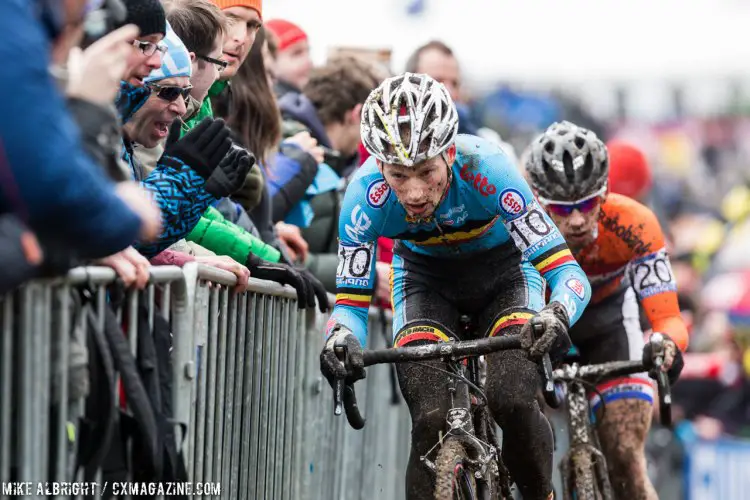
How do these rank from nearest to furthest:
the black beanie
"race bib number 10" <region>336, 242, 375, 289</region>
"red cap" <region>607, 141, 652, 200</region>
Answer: the black beanie, "race bib number 10" <region>336, 242, 375, 289</region>, "red cap" <region>607, 141, 652, 200</region>

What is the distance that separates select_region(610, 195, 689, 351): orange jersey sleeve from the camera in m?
8.10

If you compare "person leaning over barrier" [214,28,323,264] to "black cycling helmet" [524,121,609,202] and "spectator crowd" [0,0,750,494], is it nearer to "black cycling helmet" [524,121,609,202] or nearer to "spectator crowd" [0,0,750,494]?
"spectator crowd" [0,0,750,494]

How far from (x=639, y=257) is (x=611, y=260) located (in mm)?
220

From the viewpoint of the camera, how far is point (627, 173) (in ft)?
37.9

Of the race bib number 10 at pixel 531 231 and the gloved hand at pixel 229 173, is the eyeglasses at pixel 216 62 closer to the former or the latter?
the gloved hand at pixel 229 173

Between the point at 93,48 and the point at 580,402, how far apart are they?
4489mm

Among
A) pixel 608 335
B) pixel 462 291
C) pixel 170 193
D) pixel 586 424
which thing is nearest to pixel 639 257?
pixel 608 335

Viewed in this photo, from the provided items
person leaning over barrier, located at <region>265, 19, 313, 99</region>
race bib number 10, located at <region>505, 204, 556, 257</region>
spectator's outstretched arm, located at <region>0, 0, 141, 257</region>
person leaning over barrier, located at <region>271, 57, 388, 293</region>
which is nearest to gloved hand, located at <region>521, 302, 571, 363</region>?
race bib number 10, located at <region>505, 204, 556, 257</region>

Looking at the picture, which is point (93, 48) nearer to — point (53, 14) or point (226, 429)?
point (53, 14)

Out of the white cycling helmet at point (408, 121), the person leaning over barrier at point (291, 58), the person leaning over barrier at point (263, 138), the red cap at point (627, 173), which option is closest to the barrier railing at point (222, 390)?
the person leaning over barrier at point (263, 138)

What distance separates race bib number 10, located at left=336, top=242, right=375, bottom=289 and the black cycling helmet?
1.78 meters

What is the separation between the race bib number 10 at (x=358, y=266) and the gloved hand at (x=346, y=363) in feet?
1.89

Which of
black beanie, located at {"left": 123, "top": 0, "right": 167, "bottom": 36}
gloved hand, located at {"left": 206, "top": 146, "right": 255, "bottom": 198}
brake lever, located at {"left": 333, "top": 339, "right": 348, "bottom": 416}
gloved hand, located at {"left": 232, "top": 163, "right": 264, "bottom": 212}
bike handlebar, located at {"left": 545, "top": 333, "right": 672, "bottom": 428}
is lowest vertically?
brake lever, located at {"left": 333, "top": 339, "right": 348, "bottom": 416}

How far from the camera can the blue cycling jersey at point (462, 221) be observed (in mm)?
6414
